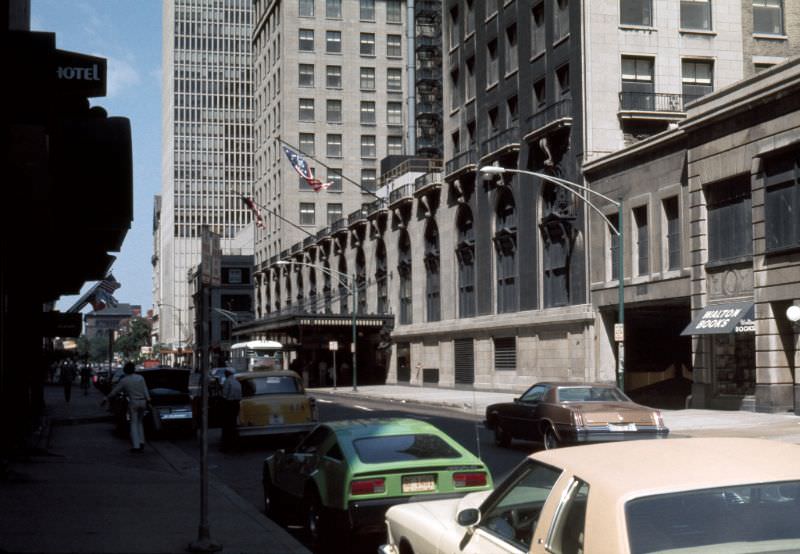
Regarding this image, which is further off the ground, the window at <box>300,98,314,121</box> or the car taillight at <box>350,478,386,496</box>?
the window at <box>300,98,314,121</box>

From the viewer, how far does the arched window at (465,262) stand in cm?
5588

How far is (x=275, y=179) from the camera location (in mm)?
98562

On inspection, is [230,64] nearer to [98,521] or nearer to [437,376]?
[437,376]

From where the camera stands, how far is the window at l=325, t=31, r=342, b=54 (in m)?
97.1

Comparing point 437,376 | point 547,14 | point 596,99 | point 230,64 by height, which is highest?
point 230,64

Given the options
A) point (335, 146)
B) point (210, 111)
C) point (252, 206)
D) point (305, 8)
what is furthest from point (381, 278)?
point (210, 111)

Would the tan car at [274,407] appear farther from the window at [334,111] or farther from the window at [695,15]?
the window at [334,111]

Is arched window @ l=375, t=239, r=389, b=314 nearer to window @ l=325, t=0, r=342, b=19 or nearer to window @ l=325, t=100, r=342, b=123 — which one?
window @ l=325, t=100, r=342, b=123

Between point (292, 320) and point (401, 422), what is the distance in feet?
182

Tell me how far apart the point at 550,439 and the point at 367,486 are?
9901 mm

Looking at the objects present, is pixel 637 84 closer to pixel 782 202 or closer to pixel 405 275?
pixel 782 202

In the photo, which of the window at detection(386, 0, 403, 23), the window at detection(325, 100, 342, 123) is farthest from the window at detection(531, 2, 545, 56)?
the window at detection(386, 0, 403, 23)

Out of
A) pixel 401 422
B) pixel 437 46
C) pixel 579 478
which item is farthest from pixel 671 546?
pixel 437 46

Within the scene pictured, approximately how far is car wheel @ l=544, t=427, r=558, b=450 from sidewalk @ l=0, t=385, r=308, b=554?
21.1ft
